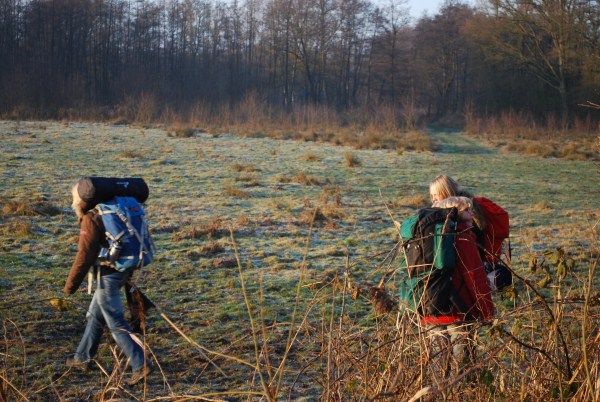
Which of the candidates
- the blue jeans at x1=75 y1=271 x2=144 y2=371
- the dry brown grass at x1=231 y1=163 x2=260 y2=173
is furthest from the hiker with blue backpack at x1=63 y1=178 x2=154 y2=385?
the dry brown grass at x1=231 y1=163 x2=260 y2=173

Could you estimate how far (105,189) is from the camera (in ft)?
14.9

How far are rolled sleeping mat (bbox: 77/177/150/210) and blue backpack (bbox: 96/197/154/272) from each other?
6cm

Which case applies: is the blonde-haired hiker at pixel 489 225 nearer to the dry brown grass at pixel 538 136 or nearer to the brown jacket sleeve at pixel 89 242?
the brown jacket sleeve at pixel 89 242

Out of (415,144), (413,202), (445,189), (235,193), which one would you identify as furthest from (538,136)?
(445,189)

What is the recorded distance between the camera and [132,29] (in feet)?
151

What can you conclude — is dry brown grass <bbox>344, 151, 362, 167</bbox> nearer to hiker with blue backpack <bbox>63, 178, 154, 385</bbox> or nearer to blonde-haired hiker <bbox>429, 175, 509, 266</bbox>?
hiker with blue backpack <bbox>63, 178, 154, 385</bbox>

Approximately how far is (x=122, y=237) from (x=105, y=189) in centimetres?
34

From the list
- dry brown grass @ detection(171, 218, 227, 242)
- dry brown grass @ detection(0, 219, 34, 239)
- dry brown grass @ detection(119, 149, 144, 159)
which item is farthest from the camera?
dry brown grass @ detection(119, 149, 144, 159)

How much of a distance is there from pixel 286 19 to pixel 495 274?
140 ft

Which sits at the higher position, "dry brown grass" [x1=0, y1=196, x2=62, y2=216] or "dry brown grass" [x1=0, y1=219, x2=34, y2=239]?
"dry brown grass" [x1=0, y1=196, x2=62, y2=216]

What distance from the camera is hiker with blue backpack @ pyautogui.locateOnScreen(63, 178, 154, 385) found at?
450 centimetres

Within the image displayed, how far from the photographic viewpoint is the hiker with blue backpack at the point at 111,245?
4.50 metres

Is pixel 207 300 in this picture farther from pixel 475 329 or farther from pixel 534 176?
pixel 534 176

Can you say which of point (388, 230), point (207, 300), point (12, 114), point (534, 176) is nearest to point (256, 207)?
point (388, 230)
